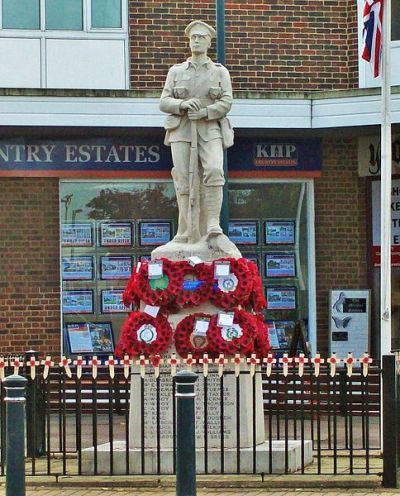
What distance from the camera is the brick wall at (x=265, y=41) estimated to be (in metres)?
17.7

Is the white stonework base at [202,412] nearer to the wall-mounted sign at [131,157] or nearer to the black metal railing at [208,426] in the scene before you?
the black metal railing at [208,426]

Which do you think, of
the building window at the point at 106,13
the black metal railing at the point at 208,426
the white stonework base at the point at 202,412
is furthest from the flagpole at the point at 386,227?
the building window at the point at 106,13

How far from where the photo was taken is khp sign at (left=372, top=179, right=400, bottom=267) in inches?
715

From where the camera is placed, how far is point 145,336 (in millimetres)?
11102

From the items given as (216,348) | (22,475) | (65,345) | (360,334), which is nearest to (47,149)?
(65,345)

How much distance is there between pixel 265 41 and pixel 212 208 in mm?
6815

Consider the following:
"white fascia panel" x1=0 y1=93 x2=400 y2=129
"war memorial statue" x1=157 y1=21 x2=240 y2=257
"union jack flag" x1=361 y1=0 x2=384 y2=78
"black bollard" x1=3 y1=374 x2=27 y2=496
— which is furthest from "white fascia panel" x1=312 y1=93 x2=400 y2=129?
"black bollard" x1=3 y1=374 x2=27 y2=496

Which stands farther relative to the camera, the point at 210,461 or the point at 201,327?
the point at 201,327

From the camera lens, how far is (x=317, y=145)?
18125 mm

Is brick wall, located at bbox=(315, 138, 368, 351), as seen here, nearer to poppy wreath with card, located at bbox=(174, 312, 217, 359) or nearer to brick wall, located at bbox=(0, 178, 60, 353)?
brick wall, located at bbox=(0, 178, 60, 353)

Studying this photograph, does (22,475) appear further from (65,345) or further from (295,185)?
(295,185)

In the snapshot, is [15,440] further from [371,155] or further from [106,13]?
[371,155]

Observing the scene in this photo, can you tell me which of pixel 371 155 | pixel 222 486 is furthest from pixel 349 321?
pixel 222 486

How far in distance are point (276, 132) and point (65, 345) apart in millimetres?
4060
